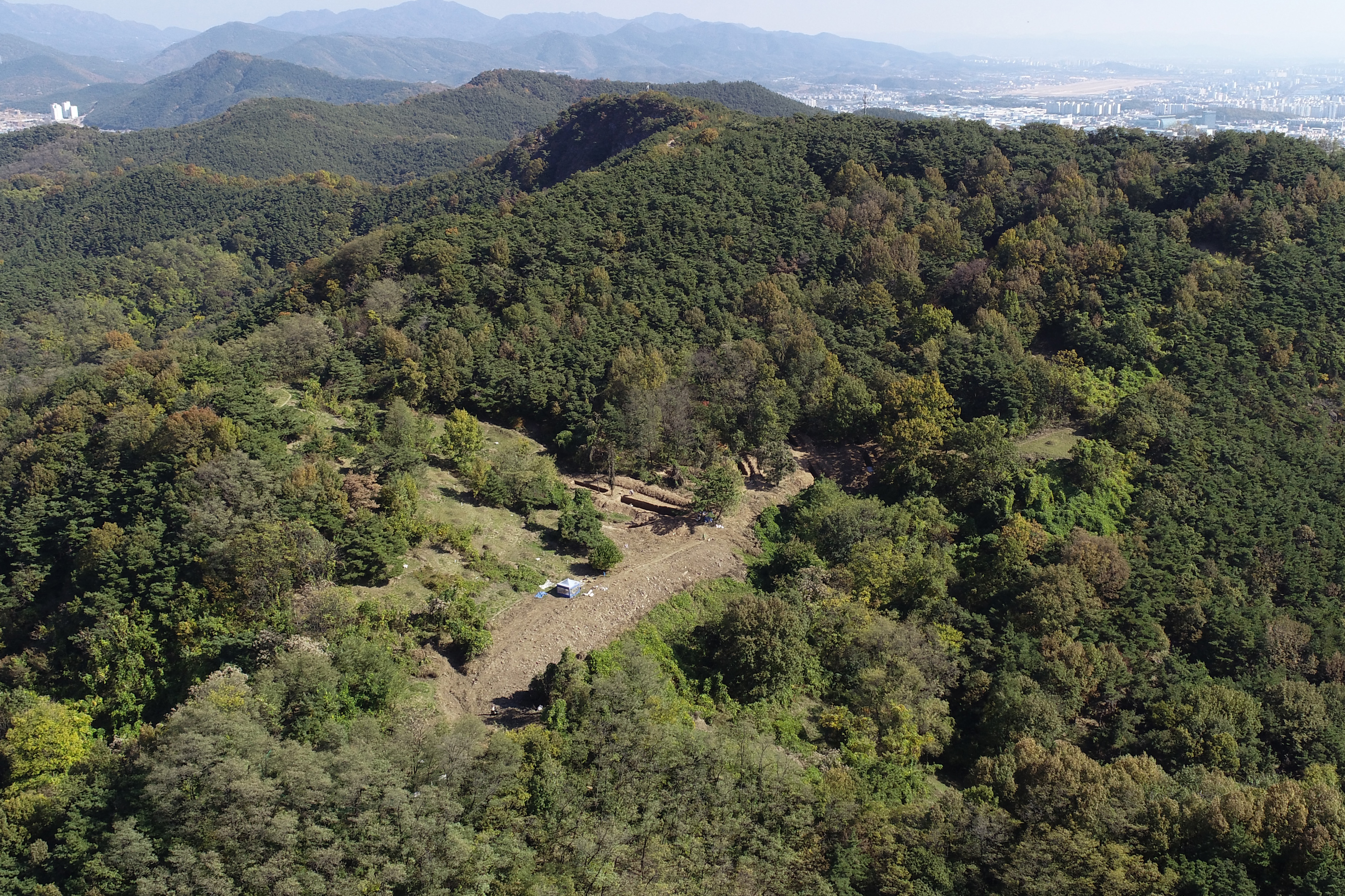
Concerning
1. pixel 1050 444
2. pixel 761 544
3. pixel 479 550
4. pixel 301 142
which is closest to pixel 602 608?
pixel 479 550

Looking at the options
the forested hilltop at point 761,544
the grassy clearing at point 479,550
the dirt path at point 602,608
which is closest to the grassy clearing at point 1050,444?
the forested hilltop at point 761,544

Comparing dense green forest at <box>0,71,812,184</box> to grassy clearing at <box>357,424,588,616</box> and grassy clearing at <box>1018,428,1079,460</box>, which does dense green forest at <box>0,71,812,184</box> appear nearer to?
grassy clearing at <box>1018,428,1079,460</box>

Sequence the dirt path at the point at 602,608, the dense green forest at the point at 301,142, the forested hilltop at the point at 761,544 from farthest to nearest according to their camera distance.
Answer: the dense green forest at the point at 301,142
the dirt path at the point at 602,608
the forested hilltop at the point at 761,544

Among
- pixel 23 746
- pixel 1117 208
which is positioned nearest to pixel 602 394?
pixel 23 746

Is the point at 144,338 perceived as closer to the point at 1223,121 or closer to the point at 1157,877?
the point at 1157,877

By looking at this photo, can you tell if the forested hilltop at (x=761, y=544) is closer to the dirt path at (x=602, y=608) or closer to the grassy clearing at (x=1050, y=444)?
the grassy clearing at (x=1050, y=444)
